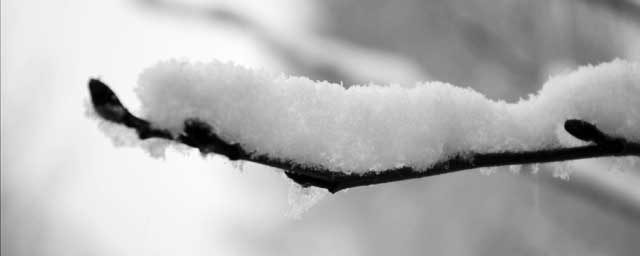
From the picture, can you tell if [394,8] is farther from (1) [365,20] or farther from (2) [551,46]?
(2) [551,46]

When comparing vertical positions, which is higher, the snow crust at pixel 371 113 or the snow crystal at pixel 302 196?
the snow crust at pixel 371 113

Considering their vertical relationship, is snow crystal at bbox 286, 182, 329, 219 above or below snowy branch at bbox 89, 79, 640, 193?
below

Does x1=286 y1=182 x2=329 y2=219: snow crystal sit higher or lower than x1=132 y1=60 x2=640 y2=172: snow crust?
lower

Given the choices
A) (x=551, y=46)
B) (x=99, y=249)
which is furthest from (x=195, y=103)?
(x=99, y=249)

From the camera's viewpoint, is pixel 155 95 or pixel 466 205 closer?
pixel 155 95
